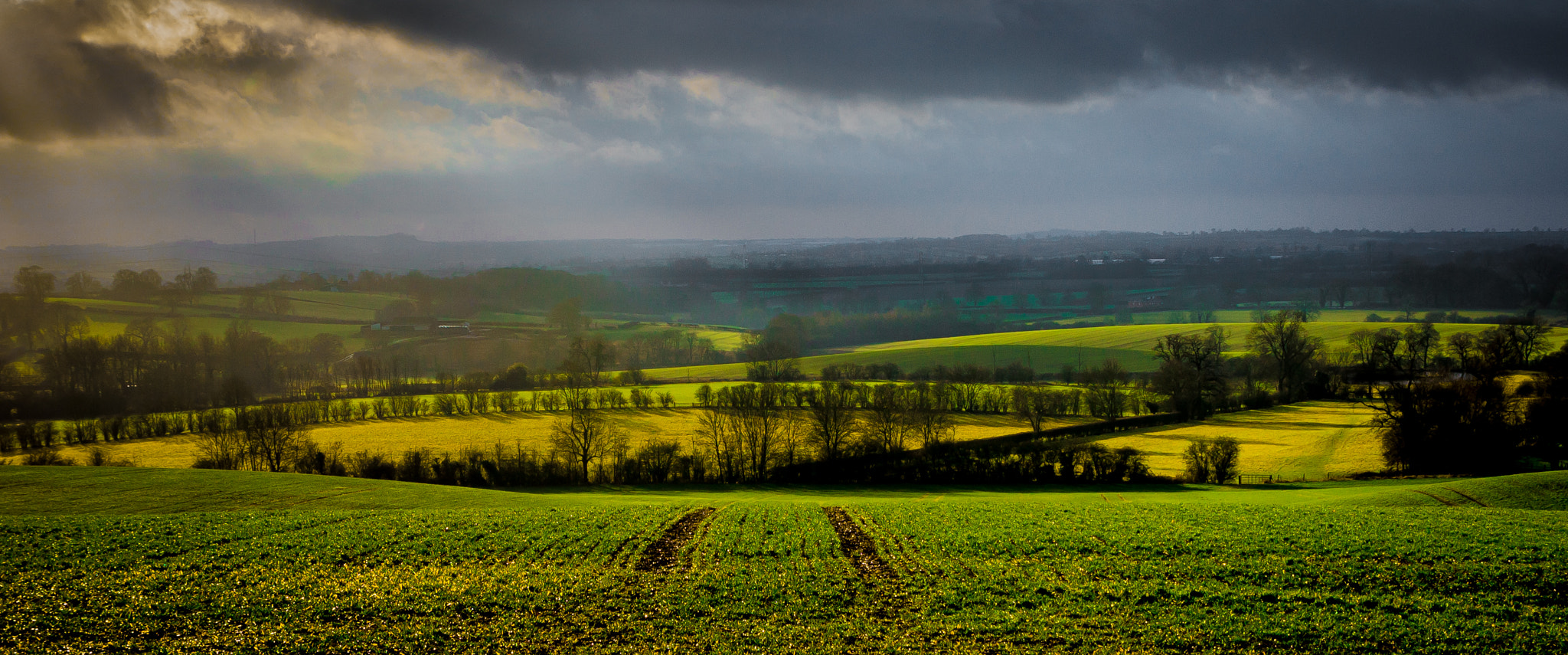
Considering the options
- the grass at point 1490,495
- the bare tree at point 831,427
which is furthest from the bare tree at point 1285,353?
the bare tree at point 831,427

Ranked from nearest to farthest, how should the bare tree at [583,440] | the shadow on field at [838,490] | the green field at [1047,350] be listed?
the shadow on field at [838,490], the bare tree at [583,440], the green field at [1047,350]

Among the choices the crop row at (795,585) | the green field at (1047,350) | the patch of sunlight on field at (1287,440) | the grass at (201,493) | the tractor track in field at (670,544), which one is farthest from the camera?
the green field at (1047,350)

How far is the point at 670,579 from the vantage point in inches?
734

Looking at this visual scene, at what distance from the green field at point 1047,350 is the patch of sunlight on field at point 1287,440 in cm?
2151

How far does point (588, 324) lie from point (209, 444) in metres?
67.6

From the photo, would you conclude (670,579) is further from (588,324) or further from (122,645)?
(588,324)

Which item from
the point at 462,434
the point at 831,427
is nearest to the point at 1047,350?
the point at 831,427

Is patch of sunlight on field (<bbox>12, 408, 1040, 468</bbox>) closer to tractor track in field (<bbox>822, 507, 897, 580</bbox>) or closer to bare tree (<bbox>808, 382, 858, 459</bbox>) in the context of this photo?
bare tree (<bbox>808, 382, 858, 459</bbox>)

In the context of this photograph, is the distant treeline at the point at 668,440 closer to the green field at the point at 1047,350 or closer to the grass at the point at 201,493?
the grass at the point at 201,493

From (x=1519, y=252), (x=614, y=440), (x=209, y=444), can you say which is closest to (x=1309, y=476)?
(x=614, y=440)

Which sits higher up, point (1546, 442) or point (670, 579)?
point (670, 579)

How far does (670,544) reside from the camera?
2239cm

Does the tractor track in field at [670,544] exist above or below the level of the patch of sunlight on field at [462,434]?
above

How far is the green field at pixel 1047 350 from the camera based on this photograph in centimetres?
9112
